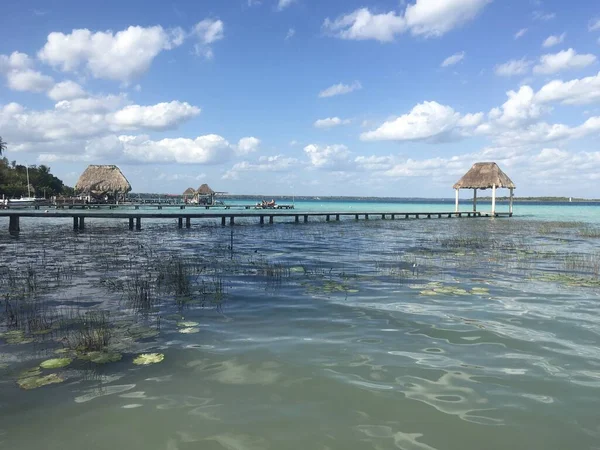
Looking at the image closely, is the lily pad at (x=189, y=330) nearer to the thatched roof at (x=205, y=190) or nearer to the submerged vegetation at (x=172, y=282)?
the submerged vegetation at (x=172, y=282)

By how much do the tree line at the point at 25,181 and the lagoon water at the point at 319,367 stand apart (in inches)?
2407

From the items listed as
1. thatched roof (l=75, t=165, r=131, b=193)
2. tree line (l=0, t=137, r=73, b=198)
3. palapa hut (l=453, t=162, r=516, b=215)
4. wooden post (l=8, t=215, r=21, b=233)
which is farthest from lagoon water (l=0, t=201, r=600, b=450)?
tree line (l=0, t=137, r=73, b=198)

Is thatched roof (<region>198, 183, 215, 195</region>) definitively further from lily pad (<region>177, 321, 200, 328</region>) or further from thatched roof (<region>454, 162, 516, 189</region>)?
lily pad (<region>177, 321, 200, 328</region>)

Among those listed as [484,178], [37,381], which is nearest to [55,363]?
[37,381]

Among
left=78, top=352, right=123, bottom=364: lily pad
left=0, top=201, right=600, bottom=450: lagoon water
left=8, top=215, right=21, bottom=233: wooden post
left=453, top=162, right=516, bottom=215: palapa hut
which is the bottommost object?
left=0, top=201, right=600, bottom=450: lagoon water

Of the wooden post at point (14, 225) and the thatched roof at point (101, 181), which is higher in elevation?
the thatched roof at point (101, 181)

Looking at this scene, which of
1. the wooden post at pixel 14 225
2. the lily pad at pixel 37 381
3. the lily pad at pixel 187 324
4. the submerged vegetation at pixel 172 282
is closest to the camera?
the lily pad at pixel 37 381

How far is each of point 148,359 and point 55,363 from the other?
914mm

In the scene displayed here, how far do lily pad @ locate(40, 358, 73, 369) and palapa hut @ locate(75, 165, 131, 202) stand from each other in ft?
192

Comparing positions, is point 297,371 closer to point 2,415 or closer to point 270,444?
point 270,444

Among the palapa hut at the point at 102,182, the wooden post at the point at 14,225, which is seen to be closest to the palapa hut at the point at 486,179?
the wooden post at the point at 14,225

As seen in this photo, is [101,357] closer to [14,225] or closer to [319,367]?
[319,367]

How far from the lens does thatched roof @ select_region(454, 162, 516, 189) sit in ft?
146

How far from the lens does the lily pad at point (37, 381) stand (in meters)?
3.77
